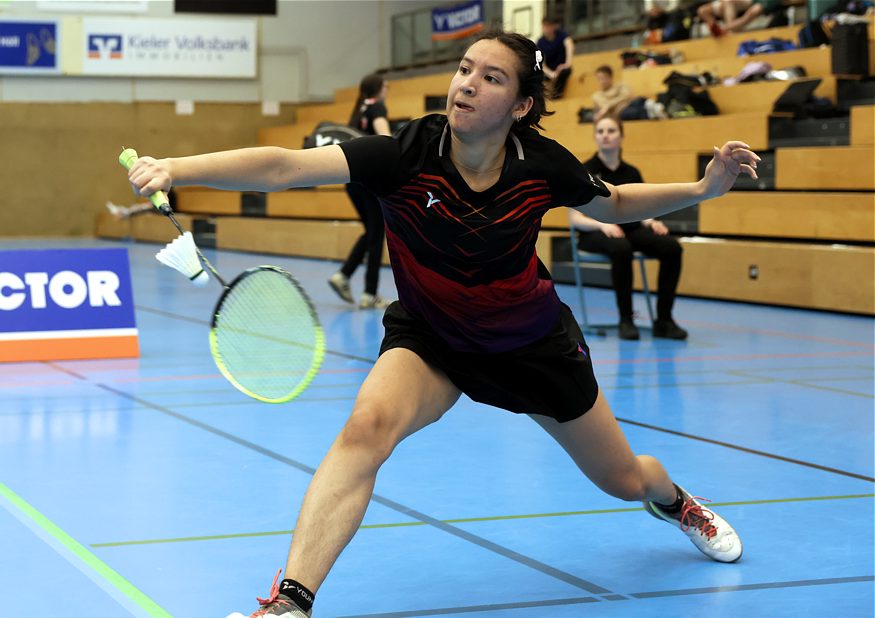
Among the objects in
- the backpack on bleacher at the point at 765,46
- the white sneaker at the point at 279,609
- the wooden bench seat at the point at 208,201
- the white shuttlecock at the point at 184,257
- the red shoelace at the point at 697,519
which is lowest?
the red shoelace at the point at 697,519

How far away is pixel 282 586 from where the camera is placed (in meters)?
2.52

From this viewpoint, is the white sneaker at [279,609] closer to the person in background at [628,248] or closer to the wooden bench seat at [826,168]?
the person in background at [628,248]

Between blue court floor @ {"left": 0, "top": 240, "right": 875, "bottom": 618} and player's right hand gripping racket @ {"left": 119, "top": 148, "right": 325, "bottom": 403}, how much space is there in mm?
537

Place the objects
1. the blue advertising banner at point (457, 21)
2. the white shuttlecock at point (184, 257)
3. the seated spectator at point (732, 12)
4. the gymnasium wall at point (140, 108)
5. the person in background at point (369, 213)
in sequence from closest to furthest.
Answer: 1. the white shuttlecock at point (184, 257)
2. the person in background at point (369, 213)
3. the seated spectator at point (732, 12)
4. the blue advertising banner at point (457, 21)
5. the gymnasium wall at point (140, 108)

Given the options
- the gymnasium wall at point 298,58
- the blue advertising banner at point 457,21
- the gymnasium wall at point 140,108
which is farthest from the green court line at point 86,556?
the gymnasium wall at point 298,58

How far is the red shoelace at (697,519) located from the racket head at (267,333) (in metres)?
1.17

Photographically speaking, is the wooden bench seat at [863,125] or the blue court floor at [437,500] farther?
the wooden bench seat at [863,125]

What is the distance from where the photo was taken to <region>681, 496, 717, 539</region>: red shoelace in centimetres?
346

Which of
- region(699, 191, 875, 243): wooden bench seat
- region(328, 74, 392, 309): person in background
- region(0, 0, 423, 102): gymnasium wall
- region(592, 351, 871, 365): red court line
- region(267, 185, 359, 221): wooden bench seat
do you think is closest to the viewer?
region(592, 351, 871, 365): red court line

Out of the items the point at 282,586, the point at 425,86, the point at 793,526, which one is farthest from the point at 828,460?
the point at 425,86

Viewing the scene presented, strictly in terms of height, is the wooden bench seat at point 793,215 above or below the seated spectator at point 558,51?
below

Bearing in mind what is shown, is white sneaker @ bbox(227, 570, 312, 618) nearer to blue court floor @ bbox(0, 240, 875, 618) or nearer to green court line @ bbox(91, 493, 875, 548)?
blue court floor @ bbox(0, 240, 875, 618)

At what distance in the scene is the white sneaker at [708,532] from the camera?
3.46 meters

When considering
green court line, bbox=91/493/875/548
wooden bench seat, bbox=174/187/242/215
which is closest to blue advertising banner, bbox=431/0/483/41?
wooden bench seat, bbox=174/187/242/215
